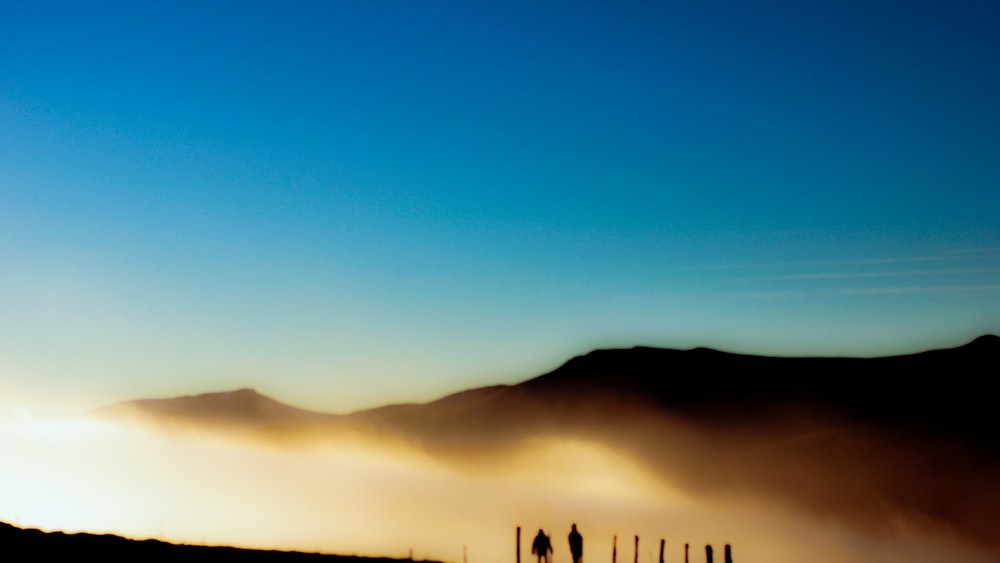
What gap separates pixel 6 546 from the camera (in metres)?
Answer: 37.2

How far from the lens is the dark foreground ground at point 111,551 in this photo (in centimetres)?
3662

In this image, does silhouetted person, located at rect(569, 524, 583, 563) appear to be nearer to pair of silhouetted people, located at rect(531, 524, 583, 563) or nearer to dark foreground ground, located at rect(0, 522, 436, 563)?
pair of silhouetted people, located at rect(531, 524, 583, 563)

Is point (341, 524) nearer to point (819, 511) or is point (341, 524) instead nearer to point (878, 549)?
point (878, 549)

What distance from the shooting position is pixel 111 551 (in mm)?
37688

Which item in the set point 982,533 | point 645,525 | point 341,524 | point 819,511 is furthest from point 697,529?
point 341,524

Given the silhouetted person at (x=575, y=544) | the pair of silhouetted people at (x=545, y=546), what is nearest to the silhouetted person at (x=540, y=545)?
the pair of silhouetted people at (x=545, y=546)

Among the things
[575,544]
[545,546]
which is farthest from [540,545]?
[575,544]

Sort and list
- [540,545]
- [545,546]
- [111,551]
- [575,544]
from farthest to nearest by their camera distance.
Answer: [545,546]
[540,545]
[575,544]
[111,551]

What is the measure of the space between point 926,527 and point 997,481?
50.4 feet

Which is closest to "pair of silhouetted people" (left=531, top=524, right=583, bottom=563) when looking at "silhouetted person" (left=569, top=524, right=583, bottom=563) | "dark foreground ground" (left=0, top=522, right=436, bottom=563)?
"silhouetted person" (left=569, top=524, right=583, bottom=563)

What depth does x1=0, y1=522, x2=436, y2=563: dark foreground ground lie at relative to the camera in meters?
36.6

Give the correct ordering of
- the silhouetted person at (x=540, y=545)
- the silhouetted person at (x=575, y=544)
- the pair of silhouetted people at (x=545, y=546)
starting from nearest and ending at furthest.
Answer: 1. the silhouetted person at (x=575, y=544)
2. the pair of silhouetted people at (x=545, y=546)
3. the silhouetted person at (x=540, y=545)

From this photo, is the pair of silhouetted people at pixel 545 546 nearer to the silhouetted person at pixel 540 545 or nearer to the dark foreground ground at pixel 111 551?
the silhouetted person at pixel 540 545

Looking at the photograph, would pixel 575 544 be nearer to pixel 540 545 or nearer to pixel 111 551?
pixel 540 545
